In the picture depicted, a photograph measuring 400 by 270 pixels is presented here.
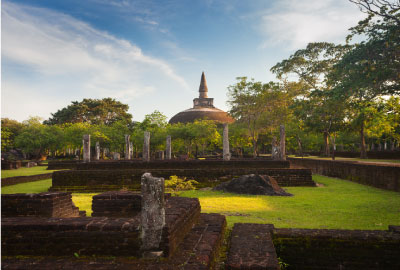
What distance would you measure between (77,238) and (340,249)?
12.7ft

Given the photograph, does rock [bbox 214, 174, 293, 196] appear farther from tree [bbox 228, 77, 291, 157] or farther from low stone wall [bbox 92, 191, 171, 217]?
tree [bbox 228, 77, 291, 157]

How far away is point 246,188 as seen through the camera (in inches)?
405

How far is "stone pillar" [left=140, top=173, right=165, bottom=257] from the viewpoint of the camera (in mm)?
3482

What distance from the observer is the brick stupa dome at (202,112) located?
63519 mm

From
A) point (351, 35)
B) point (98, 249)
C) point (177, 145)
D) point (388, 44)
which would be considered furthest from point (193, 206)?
point (177, 145)

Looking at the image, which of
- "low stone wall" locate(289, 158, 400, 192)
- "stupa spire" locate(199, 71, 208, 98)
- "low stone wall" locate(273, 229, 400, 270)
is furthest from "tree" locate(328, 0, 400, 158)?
"stupa spire" locate(199, 71, 208, 98)

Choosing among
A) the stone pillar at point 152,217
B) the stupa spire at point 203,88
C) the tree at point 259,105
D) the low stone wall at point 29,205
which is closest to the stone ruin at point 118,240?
the stone pillar at point 152,217

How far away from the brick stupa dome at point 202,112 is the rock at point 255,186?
156 ft

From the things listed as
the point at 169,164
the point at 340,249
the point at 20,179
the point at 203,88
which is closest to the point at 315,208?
the point at 340,249

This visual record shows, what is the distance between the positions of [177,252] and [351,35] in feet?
53.9

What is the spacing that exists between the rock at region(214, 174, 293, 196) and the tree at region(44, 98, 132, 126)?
129 ft

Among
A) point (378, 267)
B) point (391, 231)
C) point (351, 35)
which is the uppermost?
point (351, 35)

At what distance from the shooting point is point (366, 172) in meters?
11.9

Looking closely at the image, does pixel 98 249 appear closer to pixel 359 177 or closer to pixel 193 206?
pixel 193 206
